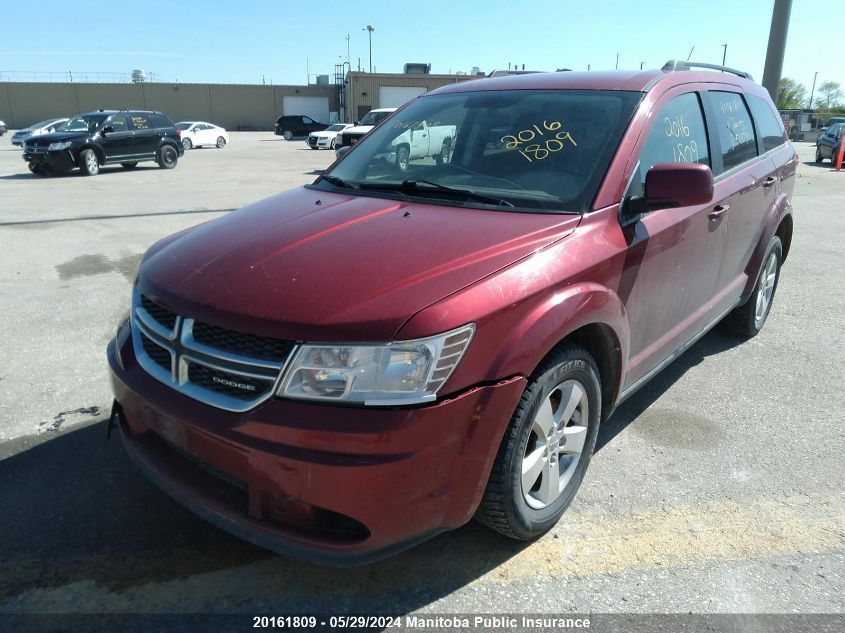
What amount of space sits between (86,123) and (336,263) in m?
19.9

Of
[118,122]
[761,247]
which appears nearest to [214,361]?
[761,247]

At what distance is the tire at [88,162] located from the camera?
18.0 metres

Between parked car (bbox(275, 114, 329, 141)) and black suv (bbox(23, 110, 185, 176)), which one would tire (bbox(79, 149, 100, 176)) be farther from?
parked car (bbox(275, 114, 329, 141))

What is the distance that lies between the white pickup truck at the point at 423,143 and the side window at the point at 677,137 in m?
0.99

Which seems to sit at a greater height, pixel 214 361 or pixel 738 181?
pixel 738 181

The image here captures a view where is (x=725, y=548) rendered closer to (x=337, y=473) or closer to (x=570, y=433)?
(x=570, y=433)

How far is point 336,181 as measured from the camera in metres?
3.57

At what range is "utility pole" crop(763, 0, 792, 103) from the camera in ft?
55.0

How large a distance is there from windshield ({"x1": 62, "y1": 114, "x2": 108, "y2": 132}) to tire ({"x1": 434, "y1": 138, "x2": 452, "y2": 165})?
60.8 ft

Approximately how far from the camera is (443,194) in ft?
10.0

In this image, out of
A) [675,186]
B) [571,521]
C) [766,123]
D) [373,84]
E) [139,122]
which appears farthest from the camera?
[373,84]

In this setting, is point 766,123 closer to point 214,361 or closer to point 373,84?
point 214,361

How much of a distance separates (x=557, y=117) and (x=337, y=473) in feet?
7.13

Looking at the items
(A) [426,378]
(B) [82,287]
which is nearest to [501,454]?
(A) [426,378]
